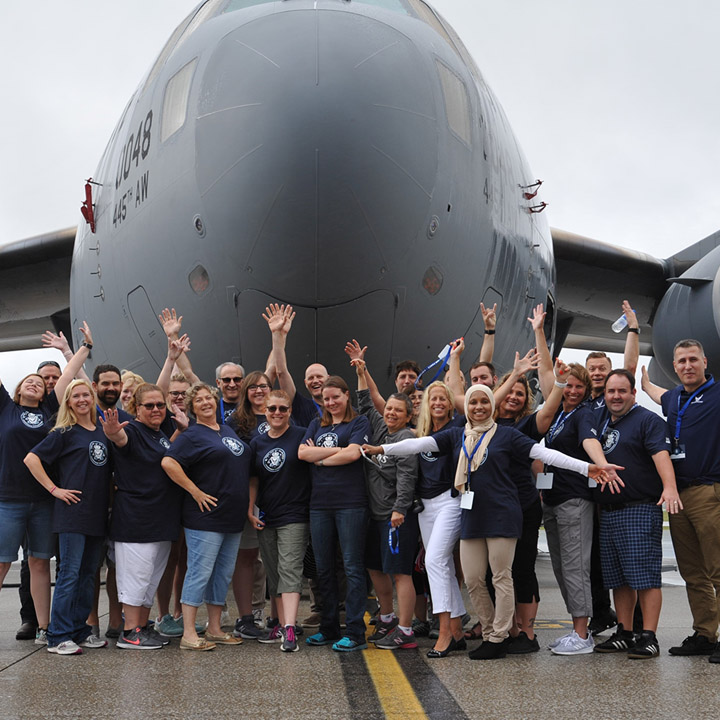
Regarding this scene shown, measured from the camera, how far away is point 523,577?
5.16m

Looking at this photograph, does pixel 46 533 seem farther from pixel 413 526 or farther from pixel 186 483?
pixel 413 526

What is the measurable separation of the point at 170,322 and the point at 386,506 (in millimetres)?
2187

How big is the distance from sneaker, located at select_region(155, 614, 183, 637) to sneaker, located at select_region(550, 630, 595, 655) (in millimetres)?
2447

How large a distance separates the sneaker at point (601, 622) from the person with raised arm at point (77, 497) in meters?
3.20

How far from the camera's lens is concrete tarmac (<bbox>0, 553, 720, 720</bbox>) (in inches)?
137

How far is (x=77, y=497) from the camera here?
5.15 meters

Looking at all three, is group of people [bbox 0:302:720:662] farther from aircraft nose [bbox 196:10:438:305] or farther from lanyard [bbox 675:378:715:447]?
aircraft nose [bbox 196:10:438:305]

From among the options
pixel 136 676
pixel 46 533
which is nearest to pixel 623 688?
pixel 136 676

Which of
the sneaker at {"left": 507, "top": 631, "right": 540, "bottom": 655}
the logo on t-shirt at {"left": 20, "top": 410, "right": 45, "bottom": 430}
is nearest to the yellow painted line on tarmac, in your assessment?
the sneaker at {"left": 507, "top": 631, "right": 540, "bottom": 655}

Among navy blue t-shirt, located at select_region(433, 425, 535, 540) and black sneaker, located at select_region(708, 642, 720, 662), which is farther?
navy blue t-shirt, located at select_region(433, 425, 535, 540)

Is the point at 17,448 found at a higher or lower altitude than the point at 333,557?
higher

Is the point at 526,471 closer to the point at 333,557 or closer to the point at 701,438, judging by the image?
the point at 701,438

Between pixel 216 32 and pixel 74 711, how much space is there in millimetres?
4872

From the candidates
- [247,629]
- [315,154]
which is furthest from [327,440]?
[315,154]
